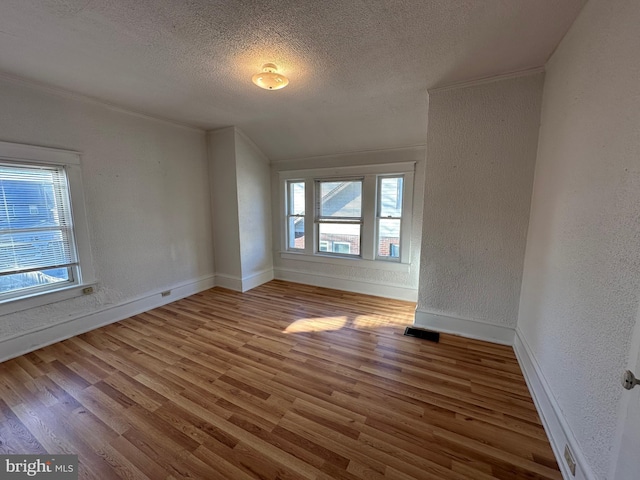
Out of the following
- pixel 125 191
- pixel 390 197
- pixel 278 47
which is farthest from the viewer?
pixel 390 197

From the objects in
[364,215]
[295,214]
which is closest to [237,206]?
[295,214]

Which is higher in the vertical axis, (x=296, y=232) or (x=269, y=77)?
(x=269, y=77)

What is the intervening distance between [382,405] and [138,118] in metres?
3.99

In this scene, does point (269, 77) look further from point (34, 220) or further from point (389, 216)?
point (34, 220)

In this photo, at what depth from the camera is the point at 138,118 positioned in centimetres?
312

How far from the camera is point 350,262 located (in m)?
4.08

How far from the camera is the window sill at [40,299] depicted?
2279mm

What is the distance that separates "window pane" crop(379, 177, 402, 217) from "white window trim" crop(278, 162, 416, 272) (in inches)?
4.0

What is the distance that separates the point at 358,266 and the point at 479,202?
202cm

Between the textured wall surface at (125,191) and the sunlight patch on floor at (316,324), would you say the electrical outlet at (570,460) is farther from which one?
the textured wall surface at (125,191)

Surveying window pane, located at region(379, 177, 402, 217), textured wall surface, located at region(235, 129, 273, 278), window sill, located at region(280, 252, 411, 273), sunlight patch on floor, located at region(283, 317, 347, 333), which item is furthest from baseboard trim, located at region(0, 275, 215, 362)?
window pane, located at region(379, 177, 402, 217)

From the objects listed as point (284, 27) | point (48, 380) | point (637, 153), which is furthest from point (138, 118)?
point (637, 153)

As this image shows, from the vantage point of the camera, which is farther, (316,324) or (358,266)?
(358,266)

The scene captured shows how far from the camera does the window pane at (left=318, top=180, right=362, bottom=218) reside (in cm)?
398
